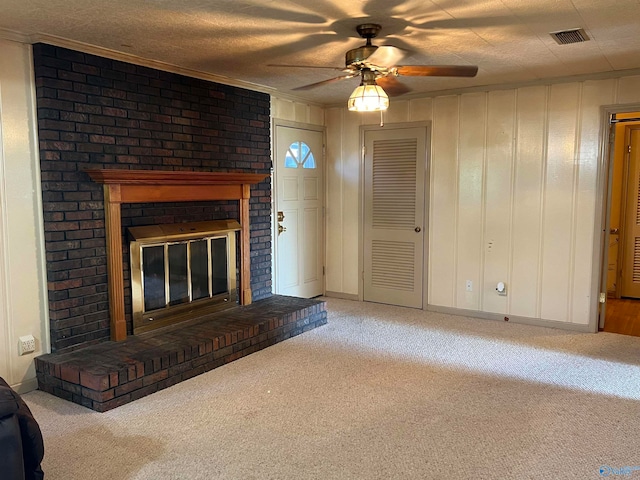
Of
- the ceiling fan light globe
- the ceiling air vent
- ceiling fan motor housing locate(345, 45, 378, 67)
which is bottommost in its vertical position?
the ceiling fan light globe

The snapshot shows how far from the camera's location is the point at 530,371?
372cm

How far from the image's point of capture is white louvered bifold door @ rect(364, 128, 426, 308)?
5496 millimetres

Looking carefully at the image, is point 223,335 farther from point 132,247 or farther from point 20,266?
point 20,266

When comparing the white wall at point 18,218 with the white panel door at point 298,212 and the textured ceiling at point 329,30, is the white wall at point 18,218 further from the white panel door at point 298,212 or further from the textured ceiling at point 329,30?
the white panel door at point 298,212

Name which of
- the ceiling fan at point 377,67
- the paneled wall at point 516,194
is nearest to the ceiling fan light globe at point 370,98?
the ceiling fan at point 377,67

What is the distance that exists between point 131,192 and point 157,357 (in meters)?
1.24

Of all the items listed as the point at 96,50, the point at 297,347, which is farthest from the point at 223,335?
the point at 96,50

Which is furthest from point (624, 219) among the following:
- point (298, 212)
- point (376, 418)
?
point (376, 418)

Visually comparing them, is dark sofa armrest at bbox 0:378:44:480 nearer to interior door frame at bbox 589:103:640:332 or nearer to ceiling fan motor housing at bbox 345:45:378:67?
ceiling fan motor housing at bbox 345:45:378:67

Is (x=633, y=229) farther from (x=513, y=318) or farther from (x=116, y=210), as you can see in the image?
(x=116, y=210)

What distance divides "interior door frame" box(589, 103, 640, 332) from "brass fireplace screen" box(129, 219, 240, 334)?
10.7 feet

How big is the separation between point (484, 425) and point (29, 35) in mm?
3634

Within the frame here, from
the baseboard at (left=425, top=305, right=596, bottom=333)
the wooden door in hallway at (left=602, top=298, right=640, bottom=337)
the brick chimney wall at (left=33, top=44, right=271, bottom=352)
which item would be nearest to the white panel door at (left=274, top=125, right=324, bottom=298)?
the brick chimney wall at (left=33, top=44, right=271, bottom=352)

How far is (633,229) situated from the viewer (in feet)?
20.0
